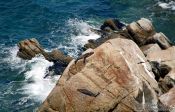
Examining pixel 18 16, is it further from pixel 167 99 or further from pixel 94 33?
pixel 167 99

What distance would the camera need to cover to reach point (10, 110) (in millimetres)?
41906

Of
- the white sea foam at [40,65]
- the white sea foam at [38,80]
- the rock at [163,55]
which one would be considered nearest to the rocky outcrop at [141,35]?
the white sea foam at [40,65]

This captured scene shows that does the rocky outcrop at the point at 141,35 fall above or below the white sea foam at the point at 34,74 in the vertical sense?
above

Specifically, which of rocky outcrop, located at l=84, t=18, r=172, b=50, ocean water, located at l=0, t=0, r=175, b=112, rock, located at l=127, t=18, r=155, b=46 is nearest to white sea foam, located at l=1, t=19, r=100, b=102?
ocean water, located at l=0, t=0, r=175, b=112

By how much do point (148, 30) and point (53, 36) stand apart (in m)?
12.4

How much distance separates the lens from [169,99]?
122 ft

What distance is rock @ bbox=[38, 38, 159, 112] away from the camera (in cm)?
3525

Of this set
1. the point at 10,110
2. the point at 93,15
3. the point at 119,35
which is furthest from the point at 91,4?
the point at 10,110

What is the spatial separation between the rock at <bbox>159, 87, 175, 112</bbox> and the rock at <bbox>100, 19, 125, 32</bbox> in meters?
20.3

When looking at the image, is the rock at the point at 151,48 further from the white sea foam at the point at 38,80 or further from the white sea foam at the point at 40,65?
the white sea foam at the point at 38,80

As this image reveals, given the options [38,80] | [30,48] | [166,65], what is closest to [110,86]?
[166,65]

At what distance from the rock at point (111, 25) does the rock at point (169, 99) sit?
2031 cm

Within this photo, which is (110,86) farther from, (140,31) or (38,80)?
(140,31)

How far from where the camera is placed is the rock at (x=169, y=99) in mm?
36691
